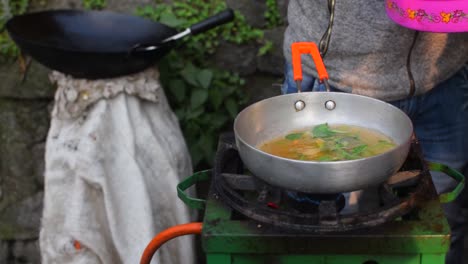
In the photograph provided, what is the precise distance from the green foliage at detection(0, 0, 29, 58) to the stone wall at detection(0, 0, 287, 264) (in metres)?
0.04

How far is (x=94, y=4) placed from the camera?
3029 millimetres

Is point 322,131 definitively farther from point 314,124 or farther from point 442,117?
point 442,117

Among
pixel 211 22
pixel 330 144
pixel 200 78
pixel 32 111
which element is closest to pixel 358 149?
pixel 330 144

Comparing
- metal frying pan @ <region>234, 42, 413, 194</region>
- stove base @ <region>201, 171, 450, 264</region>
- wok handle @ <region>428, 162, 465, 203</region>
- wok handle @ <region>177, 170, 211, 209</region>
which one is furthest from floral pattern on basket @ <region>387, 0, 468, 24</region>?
wok handle @ <region>177, 170, 211, 209</region>

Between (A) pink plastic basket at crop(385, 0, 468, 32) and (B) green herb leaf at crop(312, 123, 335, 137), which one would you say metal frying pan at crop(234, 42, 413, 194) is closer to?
(B) green herb leaf at crop(312, 123, 335, 137)

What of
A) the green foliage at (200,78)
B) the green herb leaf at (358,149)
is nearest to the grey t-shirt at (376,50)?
the green herb leaf at (358,149)

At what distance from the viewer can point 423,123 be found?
2.36 meters

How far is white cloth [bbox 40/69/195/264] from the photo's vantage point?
2.51 metres

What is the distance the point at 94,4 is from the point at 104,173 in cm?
90

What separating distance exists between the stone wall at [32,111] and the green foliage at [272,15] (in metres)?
0.02

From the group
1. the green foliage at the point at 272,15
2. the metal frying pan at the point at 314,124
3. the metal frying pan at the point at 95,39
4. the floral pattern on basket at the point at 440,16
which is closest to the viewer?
the metal frying pan at the point at 314,124

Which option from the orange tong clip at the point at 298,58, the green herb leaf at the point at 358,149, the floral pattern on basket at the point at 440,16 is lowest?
the green herb leaf at the point at 358,149

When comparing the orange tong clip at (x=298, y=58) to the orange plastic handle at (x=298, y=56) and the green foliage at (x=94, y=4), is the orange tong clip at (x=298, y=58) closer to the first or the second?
the orange plastic handle at (x=298, y=56)

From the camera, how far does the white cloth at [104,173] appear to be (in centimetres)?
251
